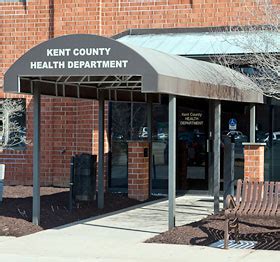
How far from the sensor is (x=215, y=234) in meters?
11.0

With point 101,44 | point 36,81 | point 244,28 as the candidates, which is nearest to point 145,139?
point 244,28

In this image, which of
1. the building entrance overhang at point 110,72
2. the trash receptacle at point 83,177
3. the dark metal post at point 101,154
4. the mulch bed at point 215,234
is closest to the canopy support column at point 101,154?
the dark metal post at point 101,154

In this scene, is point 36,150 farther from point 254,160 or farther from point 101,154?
point 254,160

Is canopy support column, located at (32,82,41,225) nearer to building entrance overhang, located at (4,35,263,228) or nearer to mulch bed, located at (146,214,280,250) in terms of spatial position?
building entrance overhang, located at (4,35,263,228)

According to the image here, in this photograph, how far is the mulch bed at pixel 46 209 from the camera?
11992 millimetres

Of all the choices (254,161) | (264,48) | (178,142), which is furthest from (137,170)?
(264,48)

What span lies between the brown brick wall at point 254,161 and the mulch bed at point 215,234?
2.15 meters

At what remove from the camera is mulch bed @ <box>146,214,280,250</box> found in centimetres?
1042

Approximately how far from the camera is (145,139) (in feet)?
57.8

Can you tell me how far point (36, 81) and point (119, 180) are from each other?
6.10 metres

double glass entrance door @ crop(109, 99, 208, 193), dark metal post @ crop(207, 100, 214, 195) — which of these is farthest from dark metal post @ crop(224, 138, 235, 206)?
double glass entrance door @ crop(109, 99, 208, 193)

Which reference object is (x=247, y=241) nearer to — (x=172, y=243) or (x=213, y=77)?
(x=172, y=243)

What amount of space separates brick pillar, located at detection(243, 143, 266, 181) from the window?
21.9ft

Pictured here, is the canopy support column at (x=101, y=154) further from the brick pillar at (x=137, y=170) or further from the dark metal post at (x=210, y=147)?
the dark metal post at (x=210, y=147)
